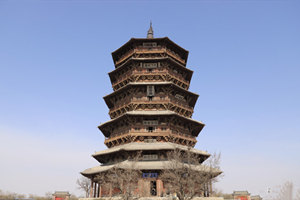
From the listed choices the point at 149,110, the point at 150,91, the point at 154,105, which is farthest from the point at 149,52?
the point at 149,110

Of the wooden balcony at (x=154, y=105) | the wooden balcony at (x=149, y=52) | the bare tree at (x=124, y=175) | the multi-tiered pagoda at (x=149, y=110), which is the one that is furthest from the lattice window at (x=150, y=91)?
the bare tree at (x=124, y=175)

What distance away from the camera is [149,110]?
109ft

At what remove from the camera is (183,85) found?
38.0 metres

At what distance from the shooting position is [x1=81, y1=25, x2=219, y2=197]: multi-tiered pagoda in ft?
95.3

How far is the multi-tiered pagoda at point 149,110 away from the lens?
29047 mm

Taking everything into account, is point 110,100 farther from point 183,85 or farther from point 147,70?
point 183,85

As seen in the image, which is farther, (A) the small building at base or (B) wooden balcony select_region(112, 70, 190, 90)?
(B) wooden balcony select_region(112, 70, 190, 90)

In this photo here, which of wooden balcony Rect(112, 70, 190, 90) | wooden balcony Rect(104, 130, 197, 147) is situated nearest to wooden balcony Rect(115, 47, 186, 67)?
wooden balcony Rect(112, 70, 190, 90)

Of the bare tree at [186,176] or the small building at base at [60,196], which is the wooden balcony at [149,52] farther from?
the small building at base at [60,196]

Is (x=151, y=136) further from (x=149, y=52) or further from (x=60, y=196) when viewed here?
(x=60, y=196)

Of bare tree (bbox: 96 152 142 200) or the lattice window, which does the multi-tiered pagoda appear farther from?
bare tree (bbox: 96 152 142 200)

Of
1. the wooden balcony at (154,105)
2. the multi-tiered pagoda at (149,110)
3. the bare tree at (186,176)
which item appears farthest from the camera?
the wooden balcony at (154,105)

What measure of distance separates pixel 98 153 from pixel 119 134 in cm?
406

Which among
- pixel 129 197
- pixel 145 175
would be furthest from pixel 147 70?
pixel 129 197
